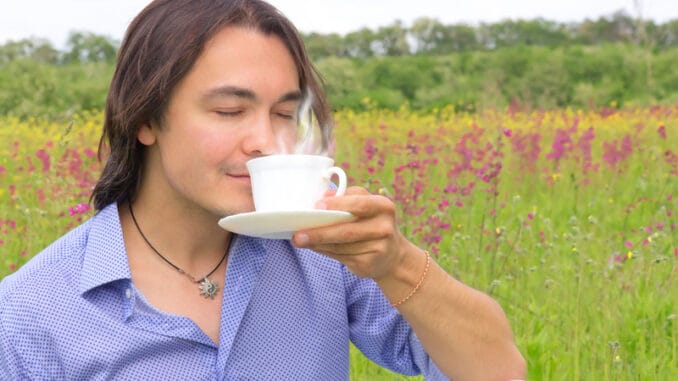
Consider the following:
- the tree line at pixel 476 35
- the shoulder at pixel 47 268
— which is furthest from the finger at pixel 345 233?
the tree line at pixel 476 35

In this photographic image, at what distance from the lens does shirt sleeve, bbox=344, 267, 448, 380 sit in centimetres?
155

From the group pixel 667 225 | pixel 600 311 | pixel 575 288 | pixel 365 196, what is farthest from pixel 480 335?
pixel 667 225

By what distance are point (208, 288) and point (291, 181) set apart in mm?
460

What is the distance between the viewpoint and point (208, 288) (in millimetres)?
1503

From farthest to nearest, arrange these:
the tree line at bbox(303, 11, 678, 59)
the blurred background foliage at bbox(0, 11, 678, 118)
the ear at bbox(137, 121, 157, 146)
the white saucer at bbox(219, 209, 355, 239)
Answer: the tree line at bbox(303, 11, 678, 59)
the blurred background foliage at bbox(0, 11, 678, 118)
the ear at bbox(137, 121, 157, 146)
the white saucer at bbox(219, 209, 355, 239)

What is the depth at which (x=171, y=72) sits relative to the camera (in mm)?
1361

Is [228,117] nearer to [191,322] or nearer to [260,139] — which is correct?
[260,139]

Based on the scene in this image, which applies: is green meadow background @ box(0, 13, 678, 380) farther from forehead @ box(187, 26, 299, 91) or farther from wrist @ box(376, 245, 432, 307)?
wrist @ box(376, 245, 432, 307)

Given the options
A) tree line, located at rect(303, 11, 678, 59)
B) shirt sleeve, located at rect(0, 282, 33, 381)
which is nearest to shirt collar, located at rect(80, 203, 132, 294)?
shirt sleeve, located at rect(0, 282, 33, 381)

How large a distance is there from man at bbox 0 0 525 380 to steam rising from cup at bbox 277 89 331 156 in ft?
0.06

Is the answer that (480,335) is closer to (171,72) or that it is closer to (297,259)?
(297,259)

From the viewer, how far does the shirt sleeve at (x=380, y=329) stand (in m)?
1.55

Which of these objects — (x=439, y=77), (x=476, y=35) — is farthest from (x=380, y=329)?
(x=476, y=35)

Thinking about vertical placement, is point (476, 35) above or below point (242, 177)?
below
